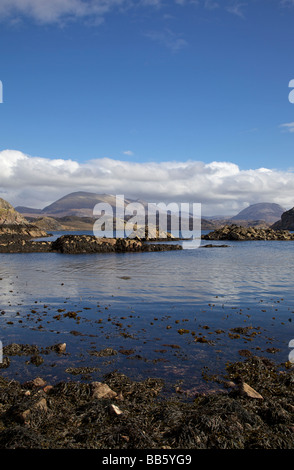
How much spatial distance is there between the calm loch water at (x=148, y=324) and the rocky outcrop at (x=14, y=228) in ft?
224

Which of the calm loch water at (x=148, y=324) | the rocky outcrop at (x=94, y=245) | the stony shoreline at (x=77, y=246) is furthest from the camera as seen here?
the stony shoreline at (x=77, y=246)

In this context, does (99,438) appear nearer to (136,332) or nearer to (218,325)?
(136,332)

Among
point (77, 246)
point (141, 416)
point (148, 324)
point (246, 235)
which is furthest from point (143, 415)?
point (246, 235)

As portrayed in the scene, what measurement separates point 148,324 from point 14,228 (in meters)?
109

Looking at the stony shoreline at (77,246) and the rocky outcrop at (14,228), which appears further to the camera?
the rocky outcrop at (14,228)

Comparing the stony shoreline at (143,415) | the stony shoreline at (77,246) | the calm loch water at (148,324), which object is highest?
the stony shoreline at (77,246)

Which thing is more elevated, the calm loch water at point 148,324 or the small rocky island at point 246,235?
the small rocky island at point 246,235

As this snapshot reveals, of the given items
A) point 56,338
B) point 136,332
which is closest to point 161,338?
point 136,332

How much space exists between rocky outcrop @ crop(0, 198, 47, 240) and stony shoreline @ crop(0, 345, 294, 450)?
83240 millimetres

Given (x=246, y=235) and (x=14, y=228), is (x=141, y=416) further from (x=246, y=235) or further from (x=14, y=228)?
(x=246, y=235)

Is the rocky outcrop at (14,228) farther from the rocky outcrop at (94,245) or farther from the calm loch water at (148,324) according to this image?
the calm loch water at (148,324)

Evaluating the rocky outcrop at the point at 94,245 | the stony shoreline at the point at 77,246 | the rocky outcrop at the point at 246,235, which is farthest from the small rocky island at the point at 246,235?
the stony shoreline at the point at 77,246

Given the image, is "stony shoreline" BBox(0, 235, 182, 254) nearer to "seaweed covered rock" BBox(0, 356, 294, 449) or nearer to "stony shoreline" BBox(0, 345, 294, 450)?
"stony shoreline" BBox(0, 345, 294, 450)

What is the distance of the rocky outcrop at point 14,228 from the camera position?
340 feet
